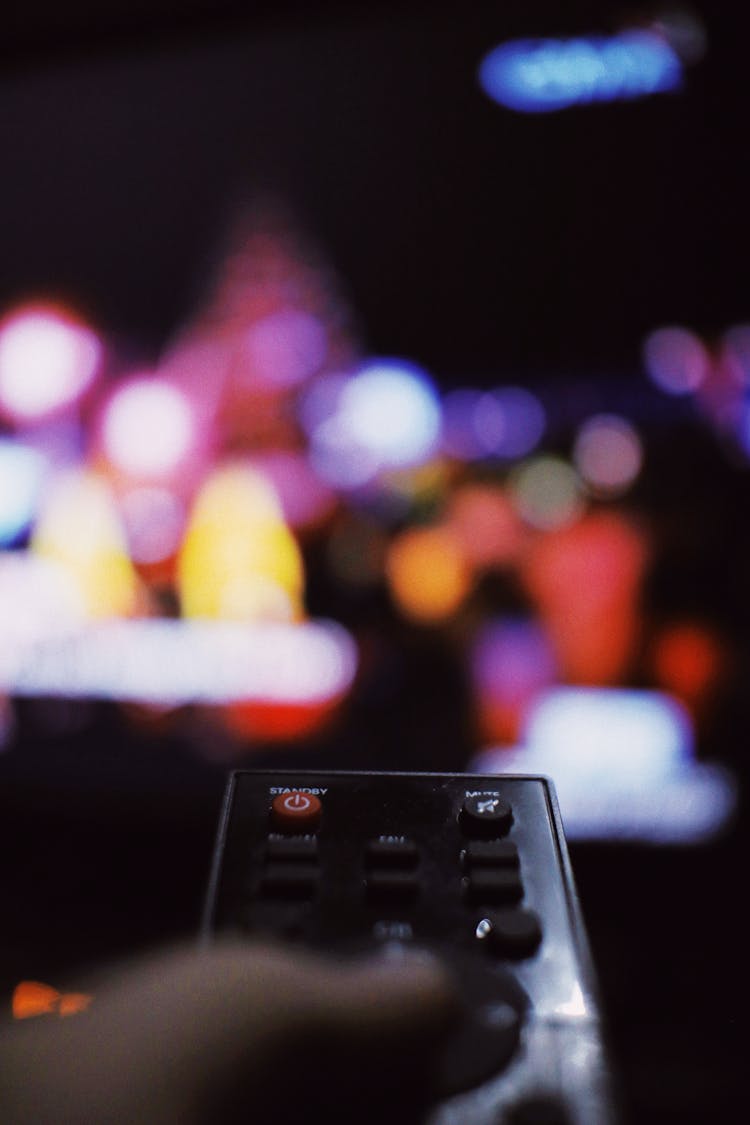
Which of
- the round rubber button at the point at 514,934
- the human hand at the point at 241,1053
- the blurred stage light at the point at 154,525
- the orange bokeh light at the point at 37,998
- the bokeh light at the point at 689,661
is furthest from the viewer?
the blurred stage light at the point at 154,525

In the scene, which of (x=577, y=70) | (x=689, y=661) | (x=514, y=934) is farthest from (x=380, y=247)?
(x=514, y=934)

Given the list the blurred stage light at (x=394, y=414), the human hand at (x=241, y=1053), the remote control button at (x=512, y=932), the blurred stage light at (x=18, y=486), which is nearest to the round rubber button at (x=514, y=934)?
the remote control button at (x=512, y=932)

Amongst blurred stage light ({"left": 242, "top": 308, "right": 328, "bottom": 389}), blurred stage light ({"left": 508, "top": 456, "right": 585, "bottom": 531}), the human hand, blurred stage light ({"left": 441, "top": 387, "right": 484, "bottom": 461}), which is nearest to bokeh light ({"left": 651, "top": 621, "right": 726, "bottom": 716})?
blurred stage light ({"left": 508, "top": 456, "right": 585, "bottom": 531})

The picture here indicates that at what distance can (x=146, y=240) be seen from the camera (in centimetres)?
116

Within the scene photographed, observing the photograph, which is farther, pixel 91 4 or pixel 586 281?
pixel 91 4

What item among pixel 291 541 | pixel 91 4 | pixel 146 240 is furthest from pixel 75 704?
pixel 91 4

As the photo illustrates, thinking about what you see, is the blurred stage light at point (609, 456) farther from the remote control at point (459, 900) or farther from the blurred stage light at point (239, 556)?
the remote control at point (459, 900)

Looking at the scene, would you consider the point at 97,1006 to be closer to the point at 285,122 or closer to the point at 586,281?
the point at 586,281

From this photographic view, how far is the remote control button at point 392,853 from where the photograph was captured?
0.43 m

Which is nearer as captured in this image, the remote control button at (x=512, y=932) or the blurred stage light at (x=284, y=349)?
the remote control button at (x=512, y=932)

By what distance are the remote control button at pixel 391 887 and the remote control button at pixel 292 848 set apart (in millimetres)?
27

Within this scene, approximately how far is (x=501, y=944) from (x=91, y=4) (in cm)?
117

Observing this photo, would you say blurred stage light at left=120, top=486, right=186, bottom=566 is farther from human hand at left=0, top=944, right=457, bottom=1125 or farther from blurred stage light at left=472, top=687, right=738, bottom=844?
human hand at left=0, top=944, right=457, bottom=1125

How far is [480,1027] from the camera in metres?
0.36
